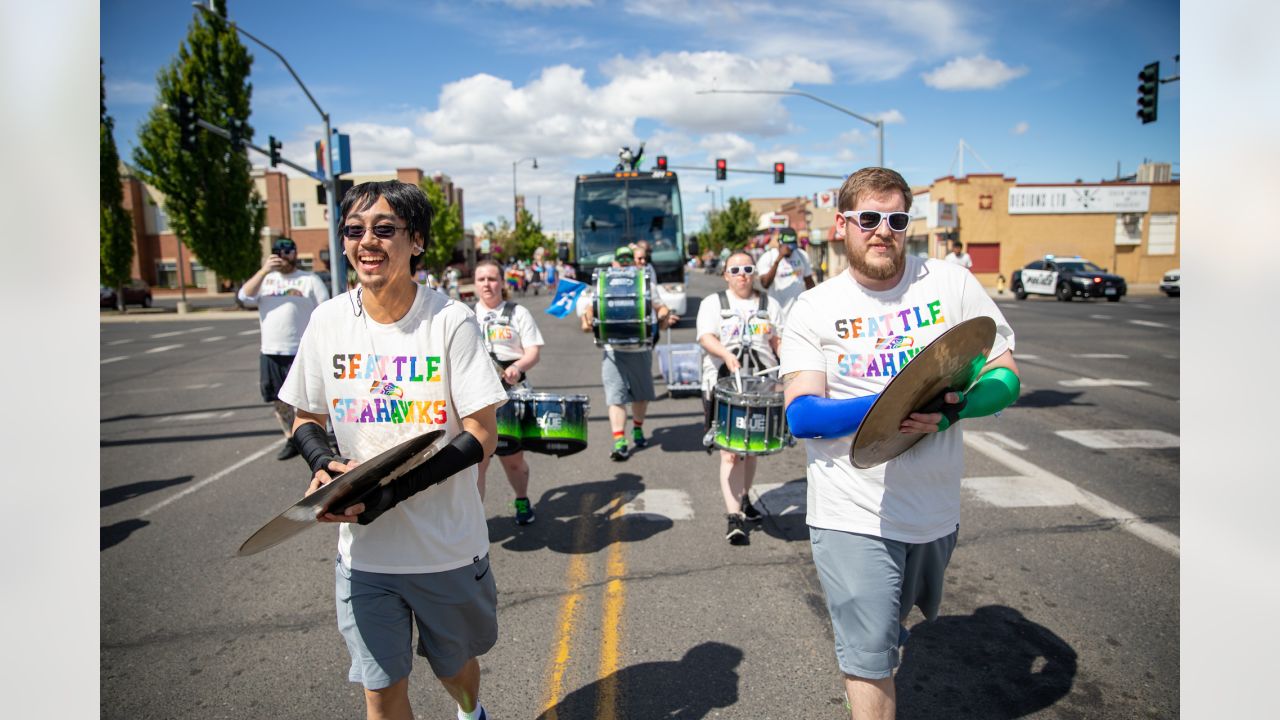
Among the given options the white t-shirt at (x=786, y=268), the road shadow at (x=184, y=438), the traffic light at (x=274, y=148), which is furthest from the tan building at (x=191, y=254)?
the white t-shirt at (x=786, y=268)

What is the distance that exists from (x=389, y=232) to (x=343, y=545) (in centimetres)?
107

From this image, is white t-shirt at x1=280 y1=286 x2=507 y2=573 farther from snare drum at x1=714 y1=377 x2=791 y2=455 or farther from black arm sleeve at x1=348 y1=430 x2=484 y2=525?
snare drum at x1=714 y1=377 x2=791 y2=455

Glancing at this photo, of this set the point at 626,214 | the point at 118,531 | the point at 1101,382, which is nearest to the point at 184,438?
the point at 118,531

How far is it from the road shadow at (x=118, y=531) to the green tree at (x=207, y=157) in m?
30.9

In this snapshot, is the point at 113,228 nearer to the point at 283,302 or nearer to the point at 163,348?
the point at 163,348

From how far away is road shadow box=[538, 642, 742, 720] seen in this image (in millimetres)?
3133

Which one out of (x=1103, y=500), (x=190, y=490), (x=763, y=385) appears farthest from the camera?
(x=190, y=490)

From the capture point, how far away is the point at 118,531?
18.2 feet

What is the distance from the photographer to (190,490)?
6590 mm
